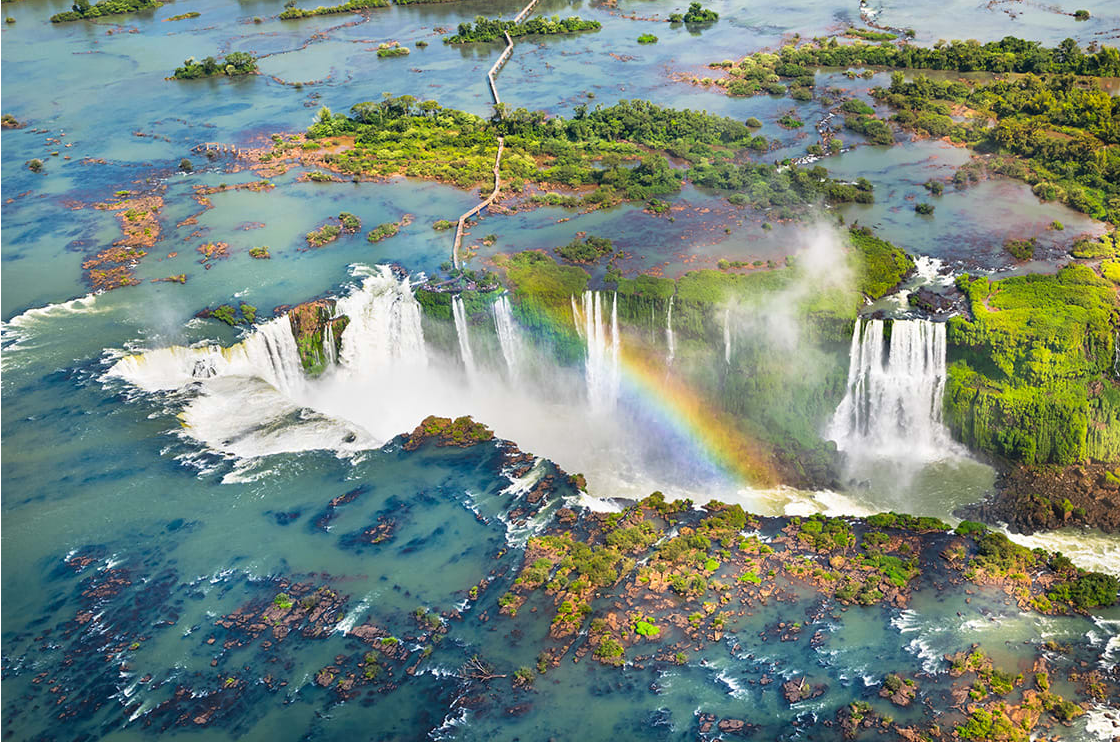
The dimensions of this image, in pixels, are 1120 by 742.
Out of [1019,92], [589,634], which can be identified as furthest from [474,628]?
[1019,92]

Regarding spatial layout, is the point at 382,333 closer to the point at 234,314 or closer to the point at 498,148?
the point at 234,314

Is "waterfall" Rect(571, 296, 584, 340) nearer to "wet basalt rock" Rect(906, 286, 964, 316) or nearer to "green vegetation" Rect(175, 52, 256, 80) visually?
"wet basalt rock" Rect(906, 286, 964, 316)

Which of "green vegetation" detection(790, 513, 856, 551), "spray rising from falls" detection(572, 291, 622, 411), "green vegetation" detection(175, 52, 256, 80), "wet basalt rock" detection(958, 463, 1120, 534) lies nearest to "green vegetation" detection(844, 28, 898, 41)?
"spray rising from falls" detection(572, 291, 622, 411)

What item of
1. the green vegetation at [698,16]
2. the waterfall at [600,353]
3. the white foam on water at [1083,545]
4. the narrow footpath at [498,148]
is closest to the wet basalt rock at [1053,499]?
the white foam on water at [1083,545]

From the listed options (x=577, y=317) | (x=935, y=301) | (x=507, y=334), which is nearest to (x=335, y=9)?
(x=507, y=334)

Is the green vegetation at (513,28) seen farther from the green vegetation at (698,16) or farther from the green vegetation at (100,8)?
the green vegetation at (100,8)

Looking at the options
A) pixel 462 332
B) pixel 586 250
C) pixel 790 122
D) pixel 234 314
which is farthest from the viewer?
pixel 790 122
